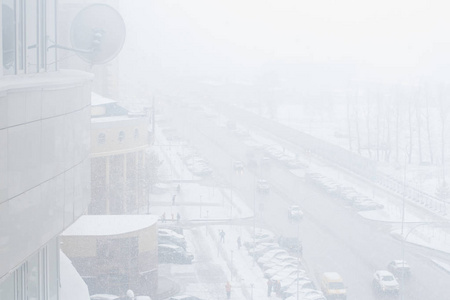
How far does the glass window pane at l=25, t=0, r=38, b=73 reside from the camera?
3018mm

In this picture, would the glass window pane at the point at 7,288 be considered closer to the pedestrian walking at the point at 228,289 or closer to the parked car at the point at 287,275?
the pedestrian walking at the point at 228,289

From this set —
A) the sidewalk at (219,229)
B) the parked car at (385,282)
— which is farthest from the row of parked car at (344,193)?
the parked car at (385,282)

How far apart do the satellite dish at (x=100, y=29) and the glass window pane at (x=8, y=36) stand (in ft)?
3.72

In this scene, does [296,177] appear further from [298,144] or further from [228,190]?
[298,144]

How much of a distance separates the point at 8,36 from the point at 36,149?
1.66 ft

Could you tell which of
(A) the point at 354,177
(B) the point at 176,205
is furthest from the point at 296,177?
(B) the point at 176,205

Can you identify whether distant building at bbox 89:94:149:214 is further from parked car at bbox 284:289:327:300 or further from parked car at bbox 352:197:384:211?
parked car at bbox 284:289:327:300

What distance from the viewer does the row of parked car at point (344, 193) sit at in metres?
14.4

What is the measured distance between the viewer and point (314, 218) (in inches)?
532

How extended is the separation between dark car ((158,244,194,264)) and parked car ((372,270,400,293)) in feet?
9.72

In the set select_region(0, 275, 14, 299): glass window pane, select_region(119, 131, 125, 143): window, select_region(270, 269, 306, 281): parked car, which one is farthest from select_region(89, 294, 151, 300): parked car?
select_region(119, 131, 125, 143): window

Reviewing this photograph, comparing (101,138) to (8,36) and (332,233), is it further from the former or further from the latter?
(8,36)

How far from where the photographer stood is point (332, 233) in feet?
40.4

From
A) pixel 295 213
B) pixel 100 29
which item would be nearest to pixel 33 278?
pixel 100 29
